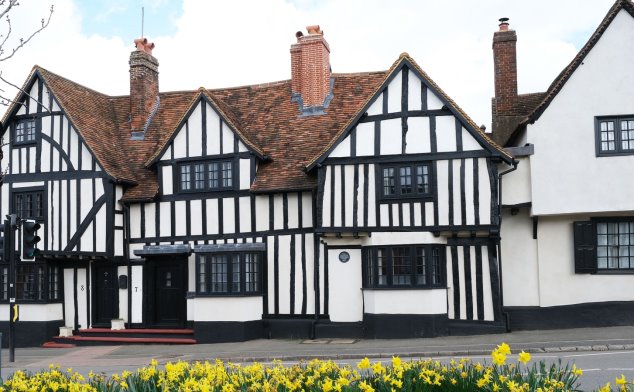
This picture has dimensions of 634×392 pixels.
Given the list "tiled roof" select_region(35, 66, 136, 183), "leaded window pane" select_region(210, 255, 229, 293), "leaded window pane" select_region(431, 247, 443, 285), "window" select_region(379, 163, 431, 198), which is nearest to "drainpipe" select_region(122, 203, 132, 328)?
"tiled roof" select_region(35, 66, 136, 183)

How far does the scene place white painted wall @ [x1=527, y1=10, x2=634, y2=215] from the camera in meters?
16.9

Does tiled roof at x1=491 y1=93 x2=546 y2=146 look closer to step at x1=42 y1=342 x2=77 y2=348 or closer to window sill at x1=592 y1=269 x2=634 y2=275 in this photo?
window sill at x1=592 y1=269 x2=634 y2=275

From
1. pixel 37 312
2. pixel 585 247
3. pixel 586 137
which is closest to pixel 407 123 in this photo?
pixel 586 137

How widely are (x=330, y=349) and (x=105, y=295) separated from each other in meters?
8.62

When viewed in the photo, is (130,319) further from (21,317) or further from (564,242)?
(564,242)

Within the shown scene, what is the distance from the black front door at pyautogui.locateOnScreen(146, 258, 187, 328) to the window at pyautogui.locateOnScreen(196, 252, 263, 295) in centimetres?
132

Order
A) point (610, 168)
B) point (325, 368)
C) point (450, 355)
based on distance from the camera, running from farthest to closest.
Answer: point (610, 168), point (450, 355), point (325, 368)

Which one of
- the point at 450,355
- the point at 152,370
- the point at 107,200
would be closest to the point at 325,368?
the point at 152,370

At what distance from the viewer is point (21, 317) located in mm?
20594

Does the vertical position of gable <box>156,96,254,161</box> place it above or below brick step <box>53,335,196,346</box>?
above

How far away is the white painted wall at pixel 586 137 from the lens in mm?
16891

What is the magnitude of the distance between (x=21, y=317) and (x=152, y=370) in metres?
16.0

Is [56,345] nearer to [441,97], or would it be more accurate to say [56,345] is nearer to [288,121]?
[288,121]

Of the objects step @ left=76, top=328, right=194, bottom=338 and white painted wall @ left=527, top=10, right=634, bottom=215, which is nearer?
white painted wall @ left=527, top=10, right=634, bottom=215
